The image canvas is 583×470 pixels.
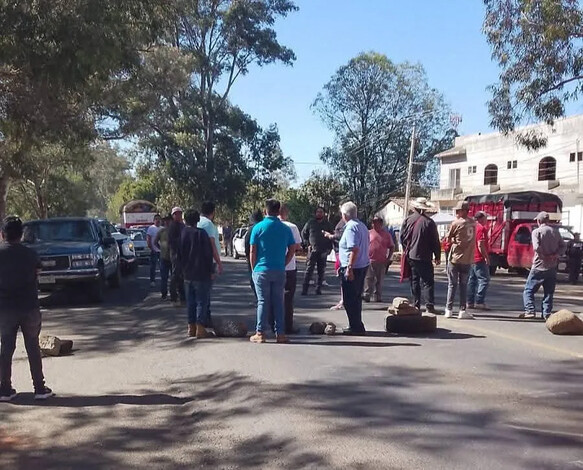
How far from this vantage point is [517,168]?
4097 cm

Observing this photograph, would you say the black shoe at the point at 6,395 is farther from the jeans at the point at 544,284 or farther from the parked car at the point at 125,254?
the parked car at the point at 125,254

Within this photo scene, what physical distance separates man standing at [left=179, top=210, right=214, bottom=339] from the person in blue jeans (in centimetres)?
93

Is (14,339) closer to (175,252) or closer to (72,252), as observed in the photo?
(175,252)

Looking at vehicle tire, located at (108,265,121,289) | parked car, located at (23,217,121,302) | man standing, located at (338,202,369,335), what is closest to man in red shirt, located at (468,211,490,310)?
man standing, located at (338,202,369,335)

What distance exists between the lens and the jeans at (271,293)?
29.2 feet

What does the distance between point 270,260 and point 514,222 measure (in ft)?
57.7

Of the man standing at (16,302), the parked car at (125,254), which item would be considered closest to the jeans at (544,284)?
the man standing at (16,302)

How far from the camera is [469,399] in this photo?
6.44 meters

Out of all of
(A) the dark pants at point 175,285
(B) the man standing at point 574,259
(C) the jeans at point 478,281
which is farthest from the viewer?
(B) the man standing at point 574,259

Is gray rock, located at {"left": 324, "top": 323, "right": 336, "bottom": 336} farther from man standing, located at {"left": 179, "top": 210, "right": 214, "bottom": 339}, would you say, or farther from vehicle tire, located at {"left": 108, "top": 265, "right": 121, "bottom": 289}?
→ vehicle tire, located at {"left": 108, "top": 265, "right": 121, "bottom": 289}

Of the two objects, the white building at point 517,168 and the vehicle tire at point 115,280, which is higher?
the white building at point 517,168

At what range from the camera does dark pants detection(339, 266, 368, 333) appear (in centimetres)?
958

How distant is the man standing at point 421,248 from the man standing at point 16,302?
6.10m

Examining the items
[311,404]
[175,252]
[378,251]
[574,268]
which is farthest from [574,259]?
[311,404]
